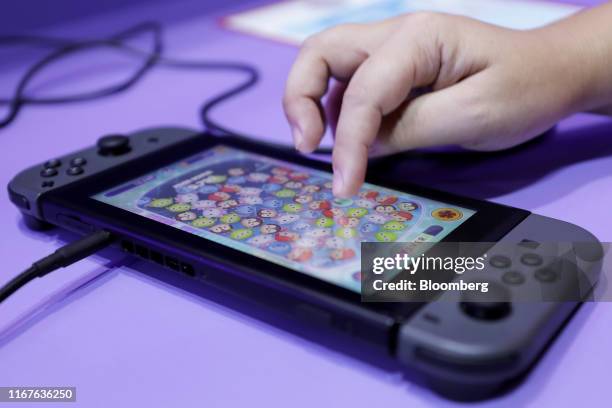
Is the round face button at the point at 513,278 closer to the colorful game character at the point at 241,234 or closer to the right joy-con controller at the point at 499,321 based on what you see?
the right joy-con controller at the point at 499,321

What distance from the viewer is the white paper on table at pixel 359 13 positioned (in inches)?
32.0

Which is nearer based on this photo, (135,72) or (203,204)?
(203,204)

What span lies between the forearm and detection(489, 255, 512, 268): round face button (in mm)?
A: 182

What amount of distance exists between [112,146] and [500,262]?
29cm

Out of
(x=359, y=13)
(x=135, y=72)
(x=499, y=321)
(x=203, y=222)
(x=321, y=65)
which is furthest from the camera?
(x=359, y=13)

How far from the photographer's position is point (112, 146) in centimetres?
48

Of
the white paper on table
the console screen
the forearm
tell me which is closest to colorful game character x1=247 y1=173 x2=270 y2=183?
the console screen

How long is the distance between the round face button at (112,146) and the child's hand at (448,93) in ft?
0.42

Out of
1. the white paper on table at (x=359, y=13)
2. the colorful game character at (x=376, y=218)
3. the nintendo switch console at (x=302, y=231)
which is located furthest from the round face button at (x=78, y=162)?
the white paper on table at (x=359, y=13)

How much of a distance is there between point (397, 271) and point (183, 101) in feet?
1.36

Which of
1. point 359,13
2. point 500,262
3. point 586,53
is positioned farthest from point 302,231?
point 359,13

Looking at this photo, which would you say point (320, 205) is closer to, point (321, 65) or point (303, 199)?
point (303, 199)

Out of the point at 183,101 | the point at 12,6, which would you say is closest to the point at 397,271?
the point at 183,101

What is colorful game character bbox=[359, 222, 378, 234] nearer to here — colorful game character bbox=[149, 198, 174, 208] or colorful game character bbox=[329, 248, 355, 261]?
colorful game character bbox=[329, 248, 355, 261]
